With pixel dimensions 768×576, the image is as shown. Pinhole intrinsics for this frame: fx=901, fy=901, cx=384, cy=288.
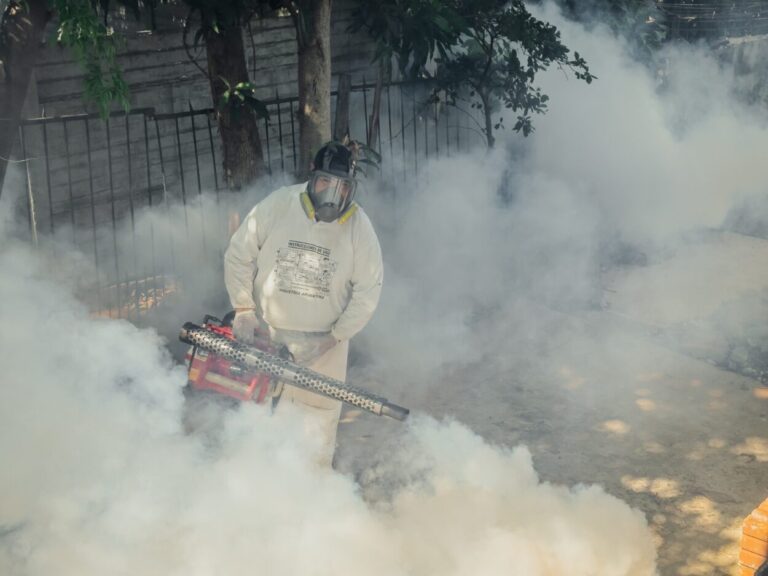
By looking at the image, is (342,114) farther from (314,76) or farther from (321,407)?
(321,407)

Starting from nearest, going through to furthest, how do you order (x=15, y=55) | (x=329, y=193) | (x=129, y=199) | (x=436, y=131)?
1. (x=329, y=193)
2. (x=15, y=55)
3. (x=129, y=199)
4. (x=436, y=131)

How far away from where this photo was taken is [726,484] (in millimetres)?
5723

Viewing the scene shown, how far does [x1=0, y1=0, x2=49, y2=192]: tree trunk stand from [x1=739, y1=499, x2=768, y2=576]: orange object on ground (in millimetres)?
4989

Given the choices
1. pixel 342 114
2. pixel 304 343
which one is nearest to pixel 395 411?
pixel 304 343

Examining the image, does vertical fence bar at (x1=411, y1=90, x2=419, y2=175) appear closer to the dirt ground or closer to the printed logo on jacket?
the dirt ground

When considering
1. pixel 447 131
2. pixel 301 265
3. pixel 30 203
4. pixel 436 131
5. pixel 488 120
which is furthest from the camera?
pixel 488 120

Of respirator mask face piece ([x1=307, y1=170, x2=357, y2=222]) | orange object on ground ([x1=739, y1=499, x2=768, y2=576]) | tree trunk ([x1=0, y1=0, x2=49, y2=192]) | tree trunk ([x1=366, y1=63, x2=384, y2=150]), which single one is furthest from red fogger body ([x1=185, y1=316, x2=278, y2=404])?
tree trunk ([x1=366, y1=63, x2=384, y2=150])

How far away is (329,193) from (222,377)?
120 cm

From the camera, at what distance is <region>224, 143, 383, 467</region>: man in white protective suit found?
17.1ft

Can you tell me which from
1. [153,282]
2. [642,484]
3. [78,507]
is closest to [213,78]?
[153,282]

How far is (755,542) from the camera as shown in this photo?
4242mm

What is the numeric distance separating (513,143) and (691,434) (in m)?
5.05

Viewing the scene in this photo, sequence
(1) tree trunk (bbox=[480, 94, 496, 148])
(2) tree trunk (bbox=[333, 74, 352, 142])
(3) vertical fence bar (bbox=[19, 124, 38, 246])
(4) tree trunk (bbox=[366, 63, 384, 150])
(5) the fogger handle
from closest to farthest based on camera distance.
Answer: (5) the fogger handle, (3) vertical fence bar (bbox=[19, 124, 38, 246]), (2) tree trunk (bbox=[333, 74, 352, 142]), (4) tree trunk (bbox=[366, 63, 384, 150]), (1) tree trunk (bbox=[480, 94, 496, 148])

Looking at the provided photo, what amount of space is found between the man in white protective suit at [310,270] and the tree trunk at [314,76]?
1854mm
